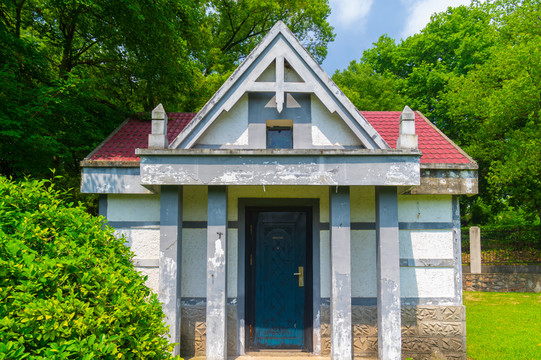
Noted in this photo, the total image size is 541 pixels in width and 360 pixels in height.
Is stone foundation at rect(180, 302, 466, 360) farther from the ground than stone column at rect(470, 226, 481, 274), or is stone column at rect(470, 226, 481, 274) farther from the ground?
stone column at rect(470, 226, 481, 274)

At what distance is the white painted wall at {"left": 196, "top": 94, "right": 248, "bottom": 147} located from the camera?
6410mm

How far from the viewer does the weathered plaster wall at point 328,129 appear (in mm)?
6410

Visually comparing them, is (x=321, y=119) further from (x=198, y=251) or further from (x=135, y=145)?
(x=135, y=145)

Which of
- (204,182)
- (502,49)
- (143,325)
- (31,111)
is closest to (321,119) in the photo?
(204,182)

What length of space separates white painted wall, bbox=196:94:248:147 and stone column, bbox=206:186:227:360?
0.84m

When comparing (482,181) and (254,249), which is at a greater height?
(482,181)

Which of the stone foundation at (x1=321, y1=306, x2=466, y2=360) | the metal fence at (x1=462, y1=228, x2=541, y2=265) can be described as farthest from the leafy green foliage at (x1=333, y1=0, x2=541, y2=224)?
the stone foundation at (x1=321, y1=306, x2=466, y2=360)

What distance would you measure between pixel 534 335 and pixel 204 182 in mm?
7922

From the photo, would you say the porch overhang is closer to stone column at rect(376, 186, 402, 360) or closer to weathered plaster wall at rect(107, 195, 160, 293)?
stone column at rect(376, 186, 402, 360)

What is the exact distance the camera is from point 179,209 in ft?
20.9

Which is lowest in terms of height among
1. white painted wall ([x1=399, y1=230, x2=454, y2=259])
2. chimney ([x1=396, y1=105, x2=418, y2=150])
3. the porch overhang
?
white painted wall ([x1=399, y1=230, x2=454, y2=259])

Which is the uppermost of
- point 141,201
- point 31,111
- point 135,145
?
point 31,111

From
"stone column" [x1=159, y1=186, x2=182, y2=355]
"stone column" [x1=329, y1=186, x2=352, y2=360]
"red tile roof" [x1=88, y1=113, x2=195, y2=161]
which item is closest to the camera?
"stone column" [x1=329, y1=186, x2=352, y2=360]

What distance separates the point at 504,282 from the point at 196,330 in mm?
12822
